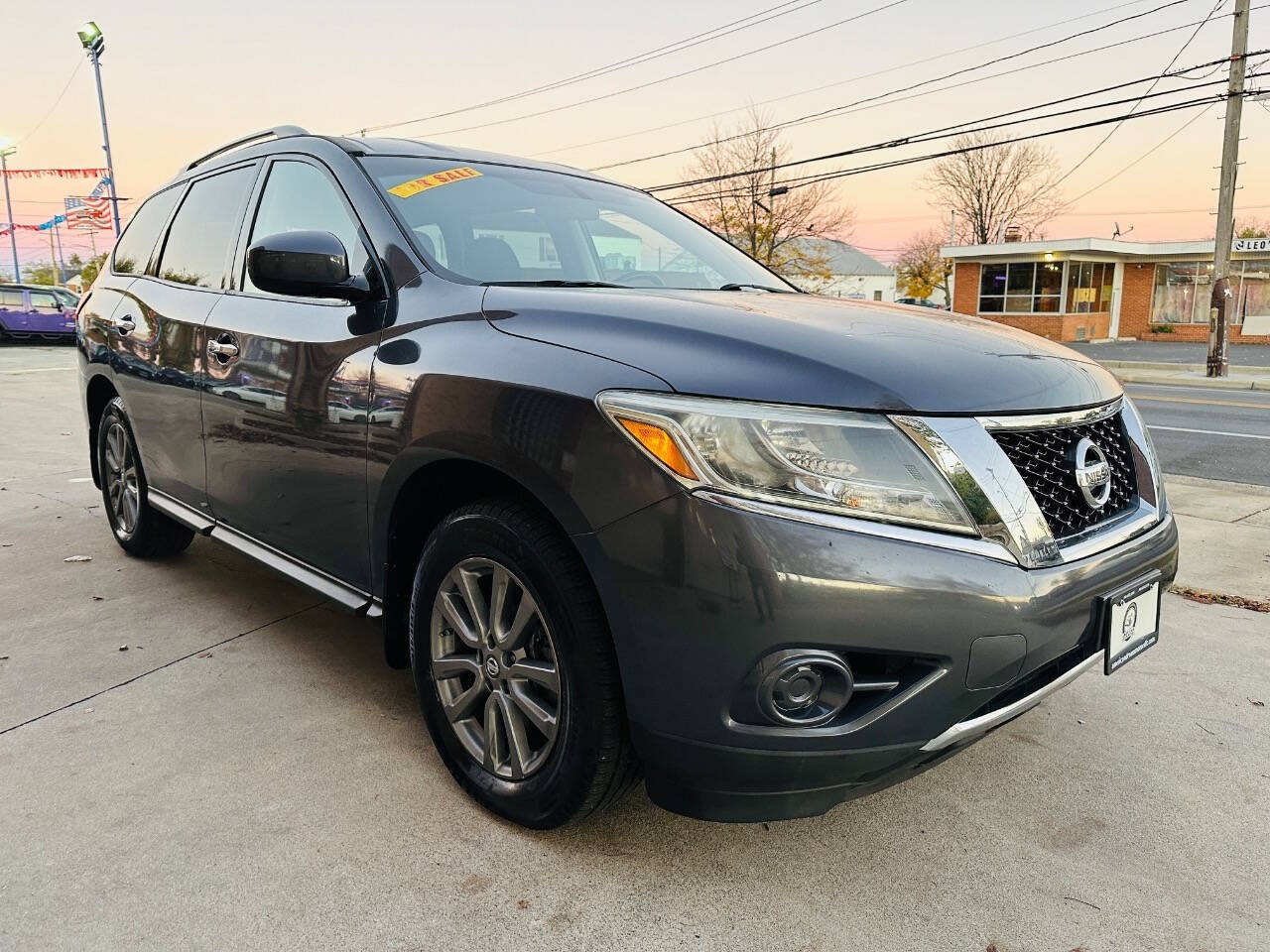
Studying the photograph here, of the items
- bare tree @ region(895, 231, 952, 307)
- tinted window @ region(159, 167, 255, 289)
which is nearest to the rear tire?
tinted window @ region(159, 167, 255, 289)

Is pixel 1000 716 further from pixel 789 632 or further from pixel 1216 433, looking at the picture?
pixel 1216 433

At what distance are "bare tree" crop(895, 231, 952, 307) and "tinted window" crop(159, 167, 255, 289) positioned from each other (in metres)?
62.9

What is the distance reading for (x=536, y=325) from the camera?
82.7 inches

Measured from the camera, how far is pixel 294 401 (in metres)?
2.72

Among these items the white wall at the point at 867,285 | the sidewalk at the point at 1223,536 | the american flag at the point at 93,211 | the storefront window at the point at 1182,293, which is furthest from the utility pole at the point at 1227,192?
the white wall at the point at 867,285

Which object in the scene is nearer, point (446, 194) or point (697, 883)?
point (697, 883)

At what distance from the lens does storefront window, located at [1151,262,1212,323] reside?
35.2 metres

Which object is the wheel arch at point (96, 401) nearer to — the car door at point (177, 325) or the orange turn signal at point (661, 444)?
the car door at point (177, 325)

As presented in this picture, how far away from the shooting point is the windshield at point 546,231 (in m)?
2.62

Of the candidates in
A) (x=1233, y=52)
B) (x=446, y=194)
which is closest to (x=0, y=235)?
(x=1233, y=52)

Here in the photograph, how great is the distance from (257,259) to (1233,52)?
22.4 m

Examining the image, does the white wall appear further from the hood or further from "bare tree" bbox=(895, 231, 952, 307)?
the hood

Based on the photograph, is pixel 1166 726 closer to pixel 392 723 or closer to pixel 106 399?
pixel 392 723

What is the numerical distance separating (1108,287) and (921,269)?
31492mm
